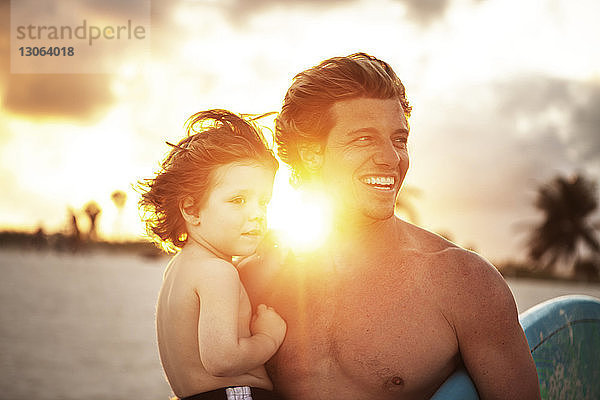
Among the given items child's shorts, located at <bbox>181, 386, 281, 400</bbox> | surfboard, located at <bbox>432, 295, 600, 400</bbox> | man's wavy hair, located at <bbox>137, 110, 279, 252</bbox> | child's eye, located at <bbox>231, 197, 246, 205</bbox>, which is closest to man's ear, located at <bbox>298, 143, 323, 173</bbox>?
man's wavy hair, located at <bbox>137, 110, 279, 252</bbox>

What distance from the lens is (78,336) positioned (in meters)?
27.3

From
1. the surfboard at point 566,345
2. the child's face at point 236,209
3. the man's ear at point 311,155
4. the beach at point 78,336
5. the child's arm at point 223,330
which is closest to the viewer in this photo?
the child's arm at point 223,330

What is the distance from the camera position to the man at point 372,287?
204 cm

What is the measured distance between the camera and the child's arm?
184cm

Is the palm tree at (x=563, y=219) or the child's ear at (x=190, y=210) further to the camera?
the palm tree at (x=563, y=219)

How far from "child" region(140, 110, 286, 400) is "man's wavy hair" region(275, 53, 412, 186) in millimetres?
234

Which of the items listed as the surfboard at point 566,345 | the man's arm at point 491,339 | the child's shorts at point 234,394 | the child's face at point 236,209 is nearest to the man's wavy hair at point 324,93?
the child's face at point 236,209

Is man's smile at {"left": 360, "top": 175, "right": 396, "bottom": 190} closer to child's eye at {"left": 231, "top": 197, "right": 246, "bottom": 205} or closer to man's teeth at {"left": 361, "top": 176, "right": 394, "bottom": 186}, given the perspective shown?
man's teeth at {"left": 361, "top": 176, "right": 394, "bottom": 186}

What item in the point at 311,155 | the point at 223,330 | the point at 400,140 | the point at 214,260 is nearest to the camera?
the point at 223,330

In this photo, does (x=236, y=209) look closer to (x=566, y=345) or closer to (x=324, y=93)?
(x=324, y=93)

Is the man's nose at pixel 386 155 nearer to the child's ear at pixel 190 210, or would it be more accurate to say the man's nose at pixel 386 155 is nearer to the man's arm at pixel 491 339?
the man's arm at pixel 491 339

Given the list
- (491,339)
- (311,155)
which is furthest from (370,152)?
(491,339)

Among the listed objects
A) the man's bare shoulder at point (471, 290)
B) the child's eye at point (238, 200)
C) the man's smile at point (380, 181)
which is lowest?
the man's bare shoulder at point (471, 290)

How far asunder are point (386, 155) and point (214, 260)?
726 millimetres
